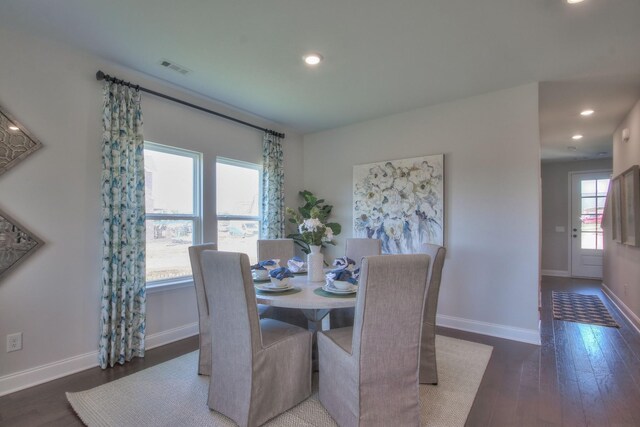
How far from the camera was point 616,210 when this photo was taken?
15.6 ft

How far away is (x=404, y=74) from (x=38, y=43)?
2.99m

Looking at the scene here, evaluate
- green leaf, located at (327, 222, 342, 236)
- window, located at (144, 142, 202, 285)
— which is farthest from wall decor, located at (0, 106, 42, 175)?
green leaf, located at (327, 222, 342, 236)

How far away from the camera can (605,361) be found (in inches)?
115

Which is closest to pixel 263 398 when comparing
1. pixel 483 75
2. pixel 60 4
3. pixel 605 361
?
pixel 60 4

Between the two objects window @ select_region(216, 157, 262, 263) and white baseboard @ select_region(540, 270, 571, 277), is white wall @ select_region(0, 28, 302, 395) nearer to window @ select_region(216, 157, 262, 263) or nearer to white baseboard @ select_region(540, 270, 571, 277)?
window @ select_region(216, 157, 262, 263)

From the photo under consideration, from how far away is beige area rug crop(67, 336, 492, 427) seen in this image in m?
2.03

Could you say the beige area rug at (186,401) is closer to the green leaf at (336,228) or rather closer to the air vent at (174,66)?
the green leaf at (336,228)

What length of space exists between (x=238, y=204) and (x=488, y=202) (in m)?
2.92

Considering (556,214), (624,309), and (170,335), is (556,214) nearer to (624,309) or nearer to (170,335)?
(624,309)

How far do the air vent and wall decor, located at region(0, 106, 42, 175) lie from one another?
1163 mm

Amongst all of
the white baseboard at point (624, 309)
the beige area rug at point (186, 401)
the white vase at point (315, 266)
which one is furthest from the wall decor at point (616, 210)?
the white vase at point (315, 266)

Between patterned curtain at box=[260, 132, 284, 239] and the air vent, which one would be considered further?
patterned curtain at box=[260, 132, 284, 239]

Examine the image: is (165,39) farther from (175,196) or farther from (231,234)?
(231,234)

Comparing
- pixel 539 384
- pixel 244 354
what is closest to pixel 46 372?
pixel 244 354
